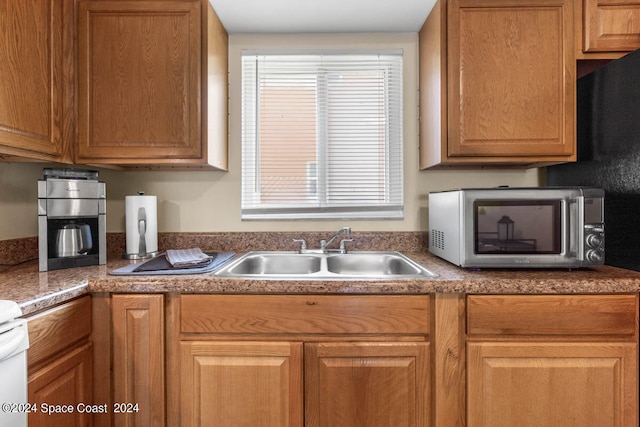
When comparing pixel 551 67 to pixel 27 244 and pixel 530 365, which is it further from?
pixel 27 244

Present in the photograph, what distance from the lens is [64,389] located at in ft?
3.67

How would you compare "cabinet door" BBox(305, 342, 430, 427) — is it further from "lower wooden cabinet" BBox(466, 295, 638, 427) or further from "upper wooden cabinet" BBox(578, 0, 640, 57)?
"upper wooden cabinet" BBox(578, 0, 640, 57)

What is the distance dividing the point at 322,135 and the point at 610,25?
4.73 feet

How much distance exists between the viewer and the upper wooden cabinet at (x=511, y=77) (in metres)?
1.51

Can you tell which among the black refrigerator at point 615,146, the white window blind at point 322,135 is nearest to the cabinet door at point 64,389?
the white window blind at point 322,135

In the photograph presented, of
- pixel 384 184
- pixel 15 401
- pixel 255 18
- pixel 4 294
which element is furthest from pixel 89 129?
pixel 384 184

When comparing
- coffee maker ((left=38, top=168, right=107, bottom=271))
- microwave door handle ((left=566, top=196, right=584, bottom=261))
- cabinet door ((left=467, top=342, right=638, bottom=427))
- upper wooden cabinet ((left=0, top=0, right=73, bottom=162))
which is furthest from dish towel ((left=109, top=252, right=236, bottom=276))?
microwave door handle ((left=566, top=196, right=584, bottom=261))

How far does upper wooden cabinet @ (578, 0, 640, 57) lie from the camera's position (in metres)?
1.52

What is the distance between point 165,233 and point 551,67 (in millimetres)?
2109

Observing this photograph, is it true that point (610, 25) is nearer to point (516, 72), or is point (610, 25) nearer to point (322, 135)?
point (516, 72)

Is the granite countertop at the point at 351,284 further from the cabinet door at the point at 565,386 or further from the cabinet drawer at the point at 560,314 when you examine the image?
the cabinet door at the point at 565,386

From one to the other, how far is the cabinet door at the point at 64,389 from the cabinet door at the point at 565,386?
145 cm

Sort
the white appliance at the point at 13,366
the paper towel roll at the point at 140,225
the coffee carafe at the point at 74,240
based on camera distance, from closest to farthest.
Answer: the white appliance at the point at 13,366
the coffee carafe at the point at 74,240
the paper towel roll at the point at 140,225

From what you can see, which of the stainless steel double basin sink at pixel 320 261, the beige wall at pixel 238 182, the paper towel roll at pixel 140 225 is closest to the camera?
the paper towel roll at pixel 140 225
